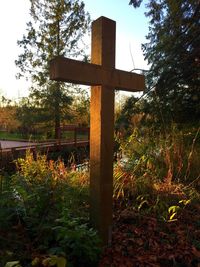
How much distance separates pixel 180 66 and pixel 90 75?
491cm

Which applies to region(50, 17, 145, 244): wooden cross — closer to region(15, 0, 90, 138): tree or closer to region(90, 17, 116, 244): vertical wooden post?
region(90, 17, 116, 244): vertical wooden post

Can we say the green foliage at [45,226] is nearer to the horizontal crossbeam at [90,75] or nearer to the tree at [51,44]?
the horizontal crossbeam at [90,75]

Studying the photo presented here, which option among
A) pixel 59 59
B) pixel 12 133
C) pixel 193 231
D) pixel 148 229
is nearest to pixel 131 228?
pixel 148 229

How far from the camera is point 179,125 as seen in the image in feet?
24.1

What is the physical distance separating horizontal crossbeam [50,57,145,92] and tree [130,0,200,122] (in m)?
4.13

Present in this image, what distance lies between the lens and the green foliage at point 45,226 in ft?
7.51

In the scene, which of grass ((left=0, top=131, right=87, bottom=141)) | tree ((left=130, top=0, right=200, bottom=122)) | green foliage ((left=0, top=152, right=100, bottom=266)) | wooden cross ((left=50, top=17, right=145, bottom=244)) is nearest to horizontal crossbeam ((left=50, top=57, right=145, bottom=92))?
wooden cross ((left=50, top=17, right=145, bottom=244))

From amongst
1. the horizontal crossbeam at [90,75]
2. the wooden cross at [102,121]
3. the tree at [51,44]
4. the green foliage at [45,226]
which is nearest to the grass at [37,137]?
the tree at [51,44]

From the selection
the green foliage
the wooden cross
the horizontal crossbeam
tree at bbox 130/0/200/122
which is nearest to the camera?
the green foliage

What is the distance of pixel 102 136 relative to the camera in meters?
2.72

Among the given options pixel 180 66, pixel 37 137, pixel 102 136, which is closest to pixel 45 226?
pixel 102 136

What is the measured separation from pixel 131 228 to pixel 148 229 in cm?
15

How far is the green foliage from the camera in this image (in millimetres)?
2288

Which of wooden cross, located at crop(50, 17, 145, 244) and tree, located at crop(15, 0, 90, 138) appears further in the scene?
tree, located at crop(15, 0, 90, 138)
